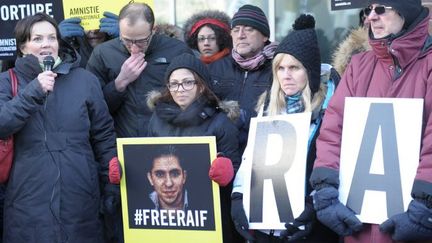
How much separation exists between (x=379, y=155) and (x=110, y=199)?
169 centimetres

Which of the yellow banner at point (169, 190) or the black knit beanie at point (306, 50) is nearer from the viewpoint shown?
the black knit beanie at point (306, 50)

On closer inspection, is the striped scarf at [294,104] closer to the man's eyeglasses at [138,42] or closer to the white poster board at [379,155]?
the white poster board at [379,155]

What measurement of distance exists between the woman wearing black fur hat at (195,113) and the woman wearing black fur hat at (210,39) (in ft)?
2.98

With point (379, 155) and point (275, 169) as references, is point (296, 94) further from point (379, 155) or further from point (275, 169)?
point (379, 155)

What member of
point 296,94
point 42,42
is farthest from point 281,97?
point 42,42

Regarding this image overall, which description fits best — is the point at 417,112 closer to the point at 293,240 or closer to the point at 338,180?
the point at 338,180

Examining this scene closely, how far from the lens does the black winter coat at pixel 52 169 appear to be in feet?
13.4

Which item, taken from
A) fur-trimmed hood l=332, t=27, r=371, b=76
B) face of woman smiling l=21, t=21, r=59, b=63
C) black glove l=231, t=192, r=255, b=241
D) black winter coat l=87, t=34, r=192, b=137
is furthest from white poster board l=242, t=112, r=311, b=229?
face of woman smiling l=21, t=21, r=59, b=63

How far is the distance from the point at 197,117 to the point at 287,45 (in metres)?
0.65

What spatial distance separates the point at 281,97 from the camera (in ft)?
12.7

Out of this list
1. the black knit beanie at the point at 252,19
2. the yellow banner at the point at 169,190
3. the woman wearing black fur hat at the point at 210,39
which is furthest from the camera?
the woman wearing black fur hat at the point at 210,39

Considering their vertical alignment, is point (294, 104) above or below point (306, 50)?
below

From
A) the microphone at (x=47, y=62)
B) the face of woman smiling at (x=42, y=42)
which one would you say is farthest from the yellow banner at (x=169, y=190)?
the face of woman smiling at (x=42, y=42)

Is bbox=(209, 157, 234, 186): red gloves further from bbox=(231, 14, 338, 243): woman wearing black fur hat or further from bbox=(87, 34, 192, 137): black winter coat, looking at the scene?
bbox=(87, 34, 192, 137): black winter coat
